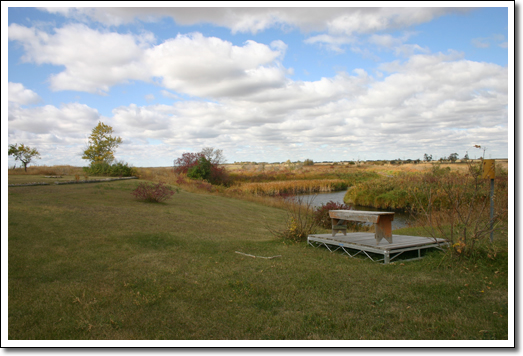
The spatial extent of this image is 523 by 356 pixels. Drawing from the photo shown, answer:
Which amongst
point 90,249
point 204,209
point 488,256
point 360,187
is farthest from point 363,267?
point 360,187

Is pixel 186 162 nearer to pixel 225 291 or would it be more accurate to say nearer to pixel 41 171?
pixel 41 171

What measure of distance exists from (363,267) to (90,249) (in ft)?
19.1

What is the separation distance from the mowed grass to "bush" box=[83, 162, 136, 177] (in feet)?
68.2

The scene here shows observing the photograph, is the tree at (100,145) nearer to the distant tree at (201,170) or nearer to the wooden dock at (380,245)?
the distant tree at (201,170)

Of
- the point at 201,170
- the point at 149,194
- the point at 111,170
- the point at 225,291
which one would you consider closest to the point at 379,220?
the point at 225,291

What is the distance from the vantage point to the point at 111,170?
28.7 meters

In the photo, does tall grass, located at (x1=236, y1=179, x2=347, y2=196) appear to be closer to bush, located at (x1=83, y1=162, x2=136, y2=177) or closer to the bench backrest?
bush, located at (x1=83, y1=162, x2=136, y2=177)

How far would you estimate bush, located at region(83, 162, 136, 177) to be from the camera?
2858cm

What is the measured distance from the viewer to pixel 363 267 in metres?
6.38

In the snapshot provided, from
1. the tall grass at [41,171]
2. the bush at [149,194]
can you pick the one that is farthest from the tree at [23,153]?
the bush at [149,194]

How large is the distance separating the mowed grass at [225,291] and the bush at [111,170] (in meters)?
20.8

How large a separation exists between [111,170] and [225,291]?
2685 centimetres

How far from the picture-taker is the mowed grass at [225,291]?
3.87 m

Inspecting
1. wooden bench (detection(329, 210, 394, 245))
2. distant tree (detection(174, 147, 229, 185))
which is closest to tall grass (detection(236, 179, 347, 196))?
distant tree (detection(174, 147, 229, 185))
